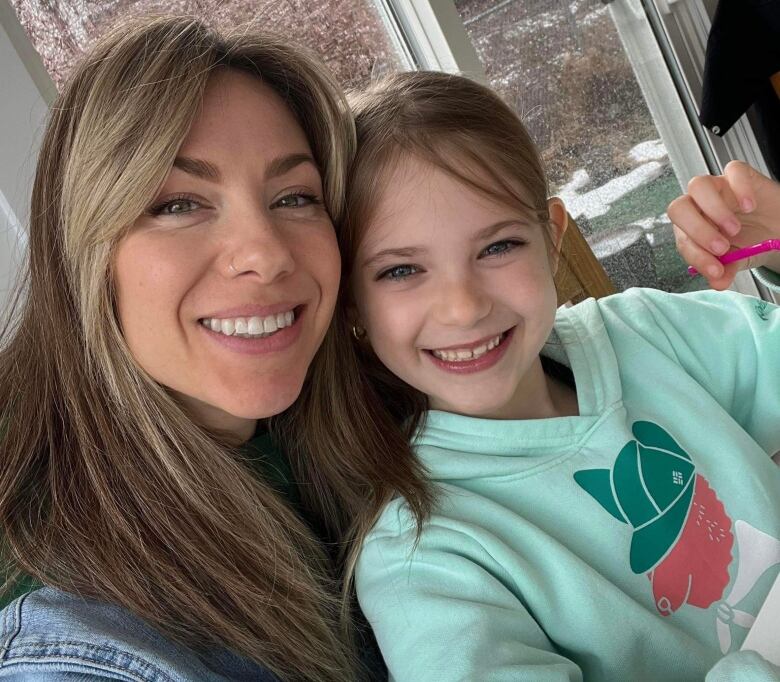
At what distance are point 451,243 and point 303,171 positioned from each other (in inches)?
8.4

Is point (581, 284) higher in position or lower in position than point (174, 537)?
lower

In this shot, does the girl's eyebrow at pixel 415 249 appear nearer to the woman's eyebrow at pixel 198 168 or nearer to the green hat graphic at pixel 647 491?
the woman's eyebrow at pixel 198 168

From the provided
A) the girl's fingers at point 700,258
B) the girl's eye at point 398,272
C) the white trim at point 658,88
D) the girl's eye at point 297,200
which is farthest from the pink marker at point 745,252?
the white trim at point 658,88

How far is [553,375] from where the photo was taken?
52.9 inches

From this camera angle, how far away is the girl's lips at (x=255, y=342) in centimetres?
100

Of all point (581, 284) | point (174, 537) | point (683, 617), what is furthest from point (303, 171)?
point (581, 284)

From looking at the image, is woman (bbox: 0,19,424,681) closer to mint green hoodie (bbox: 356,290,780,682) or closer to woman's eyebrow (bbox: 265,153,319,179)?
woman's eyebrow (bbox: 265,153,319,179)

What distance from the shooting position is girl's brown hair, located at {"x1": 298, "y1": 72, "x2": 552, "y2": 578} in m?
1.12

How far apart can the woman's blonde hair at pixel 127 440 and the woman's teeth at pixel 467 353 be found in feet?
0.82

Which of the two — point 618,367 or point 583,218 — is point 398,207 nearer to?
point 618,367

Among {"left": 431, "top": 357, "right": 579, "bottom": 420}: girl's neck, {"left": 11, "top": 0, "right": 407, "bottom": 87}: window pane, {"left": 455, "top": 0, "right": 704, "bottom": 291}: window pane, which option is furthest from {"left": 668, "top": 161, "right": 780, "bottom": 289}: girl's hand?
{"left": 455, "top": 0, "right": 704, "bottom": 291}: window pane

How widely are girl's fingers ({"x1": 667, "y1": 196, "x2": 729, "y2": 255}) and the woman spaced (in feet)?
1.66

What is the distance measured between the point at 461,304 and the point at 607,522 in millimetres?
347

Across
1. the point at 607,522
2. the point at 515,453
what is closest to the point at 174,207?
the point at 515,453
